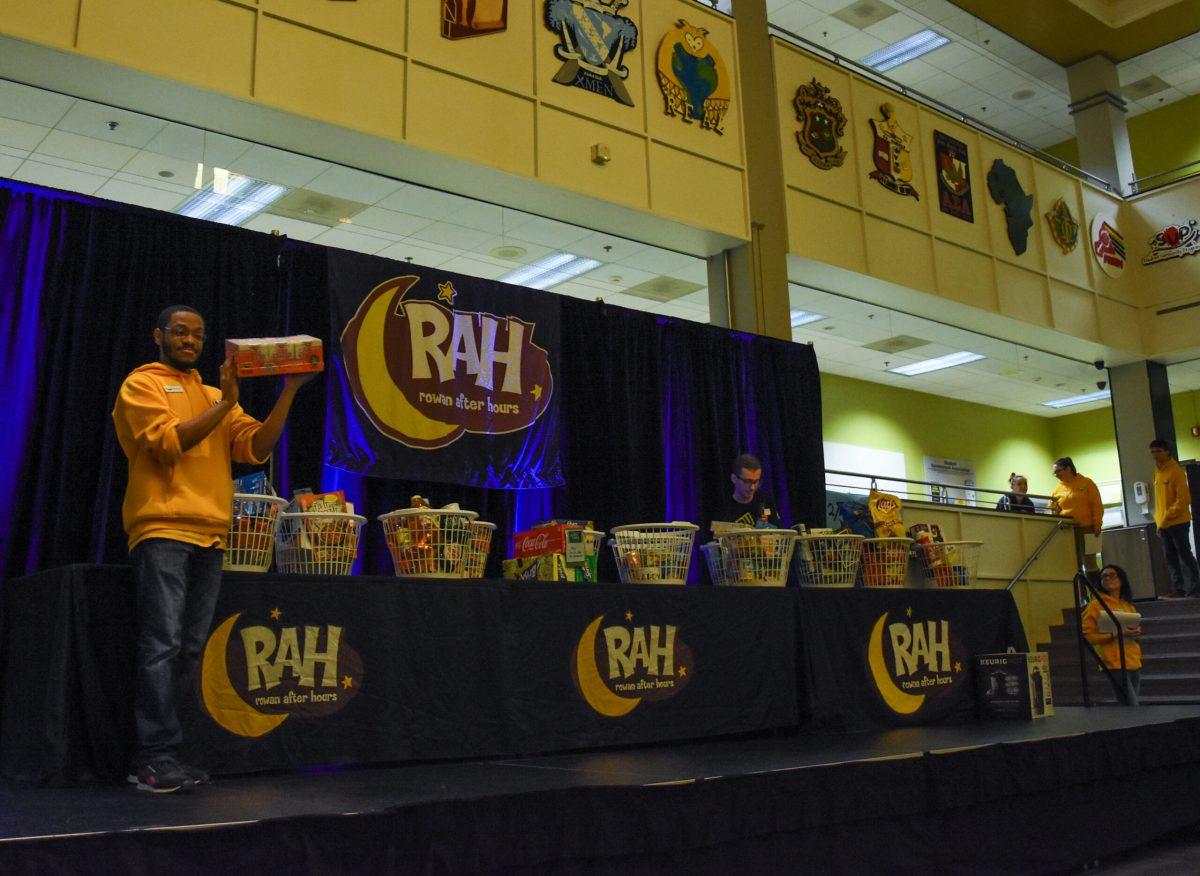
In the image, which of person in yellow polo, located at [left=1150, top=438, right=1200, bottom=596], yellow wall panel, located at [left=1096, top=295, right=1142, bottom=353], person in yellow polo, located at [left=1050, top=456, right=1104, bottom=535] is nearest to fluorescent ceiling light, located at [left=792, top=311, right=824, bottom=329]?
yellow wall panel, located at [left=1096, top=295, right=1142, bottom=353]

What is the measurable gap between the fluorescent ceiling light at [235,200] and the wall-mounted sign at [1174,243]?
9972 mm

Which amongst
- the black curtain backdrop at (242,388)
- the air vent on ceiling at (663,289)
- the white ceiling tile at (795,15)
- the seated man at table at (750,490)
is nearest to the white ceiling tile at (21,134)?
the black curtain backdrop at (242,388)

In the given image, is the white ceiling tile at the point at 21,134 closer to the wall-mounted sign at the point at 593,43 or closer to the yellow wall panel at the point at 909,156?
the wall-mounted sign at the point at 593,43

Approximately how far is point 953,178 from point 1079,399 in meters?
8.98

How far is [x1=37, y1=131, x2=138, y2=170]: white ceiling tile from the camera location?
7800 millimetres

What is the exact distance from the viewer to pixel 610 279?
36.7 ft

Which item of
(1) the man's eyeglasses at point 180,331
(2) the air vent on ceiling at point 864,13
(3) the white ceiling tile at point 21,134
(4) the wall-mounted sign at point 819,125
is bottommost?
(1) the man's eyeglasses at point 180,331

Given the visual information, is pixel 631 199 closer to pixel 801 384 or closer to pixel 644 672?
pixel 801 384

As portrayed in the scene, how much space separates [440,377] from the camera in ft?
18.5

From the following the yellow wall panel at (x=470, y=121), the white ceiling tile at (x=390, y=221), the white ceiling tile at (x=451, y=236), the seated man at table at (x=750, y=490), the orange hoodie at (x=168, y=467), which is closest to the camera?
the orange hoodie at (x=168, y=467)

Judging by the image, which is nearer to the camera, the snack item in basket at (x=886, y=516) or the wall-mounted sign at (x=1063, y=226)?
the snack item in basket at (x=886, y=516)

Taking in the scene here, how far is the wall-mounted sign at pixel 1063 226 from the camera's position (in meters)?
11.8

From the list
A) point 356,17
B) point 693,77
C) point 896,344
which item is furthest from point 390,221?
point 896,344

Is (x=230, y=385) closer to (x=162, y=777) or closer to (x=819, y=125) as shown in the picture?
(x=162, y=777)
